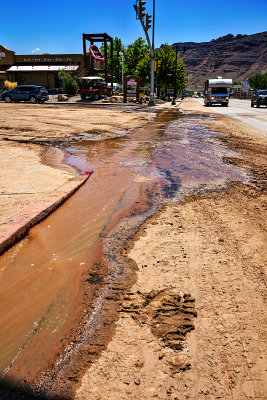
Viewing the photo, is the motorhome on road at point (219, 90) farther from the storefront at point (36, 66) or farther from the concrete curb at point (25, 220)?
the concrete curb at point (25, 220)

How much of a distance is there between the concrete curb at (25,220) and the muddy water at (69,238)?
0.07 meters

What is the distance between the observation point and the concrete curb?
300 cm

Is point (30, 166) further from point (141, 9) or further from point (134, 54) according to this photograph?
point (134, 54)

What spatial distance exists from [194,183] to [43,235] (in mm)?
2861

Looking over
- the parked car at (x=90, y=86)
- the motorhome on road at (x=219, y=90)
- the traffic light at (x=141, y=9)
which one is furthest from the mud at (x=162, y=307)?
the motorhome on road at (x=219, y=90)

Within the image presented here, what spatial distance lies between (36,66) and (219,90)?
→ 2929cm

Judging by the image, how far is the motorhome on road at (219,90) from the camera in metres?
33.1

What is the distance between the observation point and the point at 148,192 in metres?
4.72

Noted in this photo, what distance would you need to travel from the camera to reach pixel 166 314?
6.97ft

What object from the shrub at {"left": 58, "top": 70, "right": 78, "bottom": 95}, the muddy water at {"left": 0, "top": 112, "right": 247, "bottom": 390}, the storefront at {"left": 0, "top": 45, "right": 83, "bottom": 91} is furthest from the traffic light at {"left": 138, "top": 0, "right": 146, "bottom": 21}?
the storefront at {"left": 0, "top": 45, "right": 83, "bottom": 91}

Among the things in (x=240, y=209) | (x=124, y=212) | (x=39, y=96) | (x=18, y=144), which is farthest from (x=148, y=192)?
(x=39, y=96)

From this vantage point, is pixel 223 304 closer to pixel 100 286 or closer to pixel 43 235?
pixel 100 286

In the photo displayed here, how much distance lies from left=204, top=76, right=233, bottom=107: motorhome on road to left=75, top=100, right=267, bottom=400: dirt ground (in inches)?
1304

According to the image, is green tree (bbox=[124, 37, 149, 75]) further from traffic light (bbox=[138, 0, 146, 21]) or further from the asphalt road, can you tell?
traffic light (bbox=[138, 0, 146, 21])
